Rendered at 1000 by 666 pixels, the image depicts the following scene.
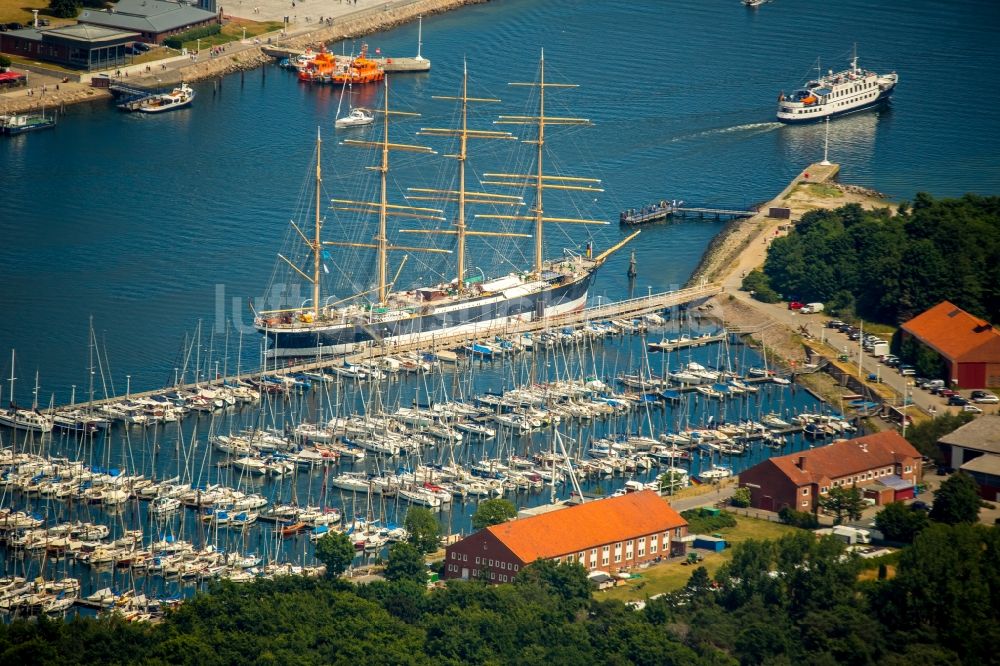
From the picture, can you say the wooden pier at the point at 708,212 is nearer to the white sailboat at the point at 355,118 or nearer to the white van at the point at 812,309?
the white van at the point at 812,309

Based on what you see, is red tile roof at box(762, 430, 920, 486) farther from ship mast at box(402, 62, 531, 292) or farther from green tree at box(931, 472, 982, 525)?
ship mast at box(402, 62, 531, 292)

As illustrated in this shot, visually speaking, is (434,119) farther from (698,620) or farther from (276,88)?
(698,620)

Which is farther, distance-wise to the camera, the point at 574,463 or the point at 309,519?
the point at 574,463

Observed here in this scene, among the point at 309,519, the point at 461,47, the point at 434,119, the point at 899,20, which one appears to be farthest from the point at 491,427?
the point at 899,20

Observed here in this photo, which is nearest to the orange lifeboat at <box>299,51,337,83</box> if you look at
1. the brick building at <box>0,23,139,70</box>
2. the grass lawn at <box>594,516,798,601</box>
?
the brick building at <box>0,23,139,70</box>

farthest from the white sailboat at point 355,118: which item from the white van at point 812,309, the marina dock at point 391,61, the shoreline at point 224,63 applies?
the white van at point 812,309
